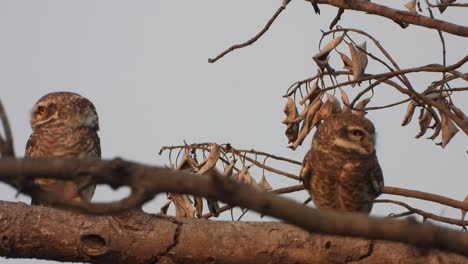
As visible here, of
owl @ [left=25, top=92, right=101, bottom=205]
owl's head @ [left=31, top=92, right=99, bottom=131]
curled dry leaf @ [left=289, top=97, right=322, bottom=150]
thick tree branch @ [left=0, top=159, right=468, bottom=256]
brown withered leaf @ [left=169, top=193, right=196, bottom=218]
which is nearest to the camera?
thick tree branch @ [left=0, top=159, right=468, bottom=256]

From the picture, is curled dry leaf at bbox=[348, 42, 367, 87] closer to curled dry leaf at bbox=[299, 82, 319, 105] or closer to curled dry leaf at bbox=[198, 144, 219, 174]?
curled dry leaf at bbox=[299, 82, 319, 105]

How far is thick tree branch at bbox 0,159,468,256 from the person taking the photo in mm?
2305

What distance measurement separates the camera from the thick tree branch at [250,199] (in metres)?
2.30

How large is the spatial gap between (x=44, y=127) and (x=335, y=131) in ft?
6.48

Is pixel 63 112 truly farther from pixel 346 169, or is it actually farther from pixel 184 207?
pixel 346 169

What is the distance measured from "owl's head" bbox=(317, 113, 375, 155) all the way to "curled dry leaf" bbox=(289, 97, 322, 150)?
16 centimetres

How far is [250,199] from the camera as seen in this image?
7.75 feet

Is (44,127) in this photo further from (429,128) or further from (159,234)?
(429,128)

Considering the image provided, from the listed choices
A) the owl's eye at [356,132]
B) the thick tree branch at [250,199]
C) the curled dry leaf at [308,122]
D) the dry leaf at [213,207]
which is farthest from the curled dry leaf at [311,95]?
the thick tree branch at [250,199]

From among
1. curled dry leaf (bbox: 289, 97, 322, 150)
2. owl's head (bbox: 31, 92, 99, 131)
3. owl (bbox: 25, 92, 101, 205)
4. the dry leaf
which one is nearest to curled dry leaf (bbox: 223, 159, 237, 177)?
the dry leaf

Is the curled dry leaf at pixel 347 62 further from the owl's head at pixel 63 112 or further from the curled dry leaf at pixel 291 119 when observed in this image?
the owl's head at pixel 63 112

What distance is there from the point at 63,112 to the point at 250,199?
14.1 feet

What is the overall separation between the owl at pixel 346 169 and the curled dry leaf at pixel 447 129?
43 centimetres

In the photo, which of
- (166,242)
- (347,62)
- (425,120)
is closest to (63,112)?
(347,62)
